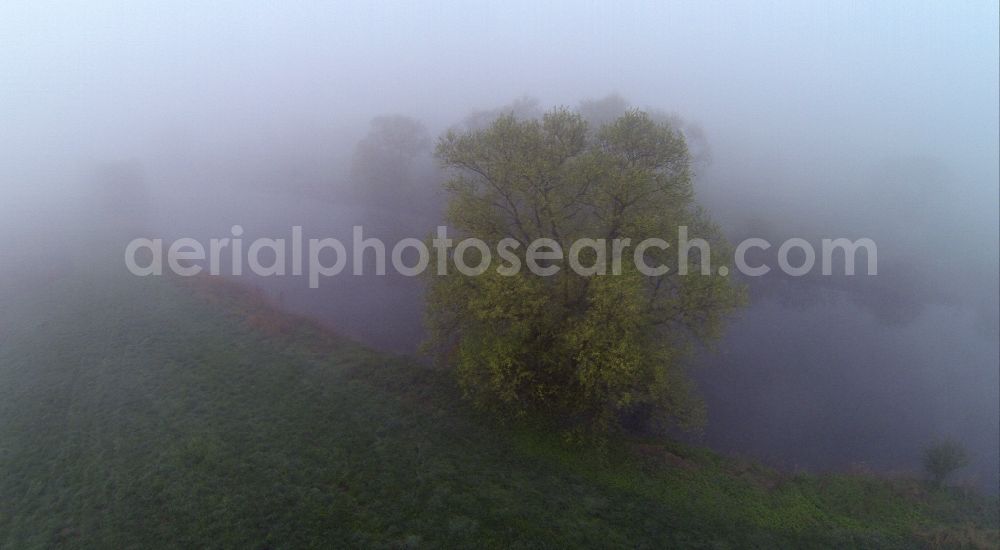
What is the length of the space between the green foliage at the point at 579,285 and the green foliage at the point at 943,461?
31.7 feet

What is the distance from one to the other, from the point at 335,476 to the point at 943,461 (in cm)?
2207

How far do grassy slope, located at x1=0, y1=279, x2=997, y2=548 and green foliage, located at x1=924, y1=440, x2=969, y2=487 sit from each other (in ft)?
2.49

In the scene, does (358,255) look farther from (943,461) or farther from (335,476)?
(943,461)

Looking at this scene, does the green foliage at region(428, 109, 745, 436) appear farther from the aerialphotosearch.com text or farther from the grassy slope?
the grassy slope

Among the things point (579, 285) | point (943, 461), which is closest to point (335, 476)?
point (579, 285)

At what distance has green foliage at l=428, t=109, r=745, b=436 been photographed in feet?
50.3

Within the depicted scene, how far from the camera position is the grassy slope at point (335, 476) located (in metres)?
12.7

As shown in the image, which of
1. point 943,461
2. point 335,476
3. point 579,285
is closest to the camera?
point 335,476

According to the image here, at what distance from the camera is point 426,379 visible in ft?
66.6

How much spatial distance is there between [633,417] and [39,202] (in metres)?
68.6

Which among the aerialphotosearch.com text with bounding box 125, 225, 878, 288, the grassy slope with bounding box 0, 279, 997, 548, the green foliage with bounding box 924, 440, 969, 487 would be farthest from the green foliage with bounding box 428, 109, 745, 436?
the green foliage with bounding box 924, 440, 969, 487

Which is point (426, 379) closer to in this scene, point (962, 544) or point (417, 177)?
point (962, 544)

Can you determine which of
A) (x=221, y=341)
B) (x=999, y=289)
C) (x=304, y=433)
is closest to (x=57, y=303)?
(x=221, y=341)

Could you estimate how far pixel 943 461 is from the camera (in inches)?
707
